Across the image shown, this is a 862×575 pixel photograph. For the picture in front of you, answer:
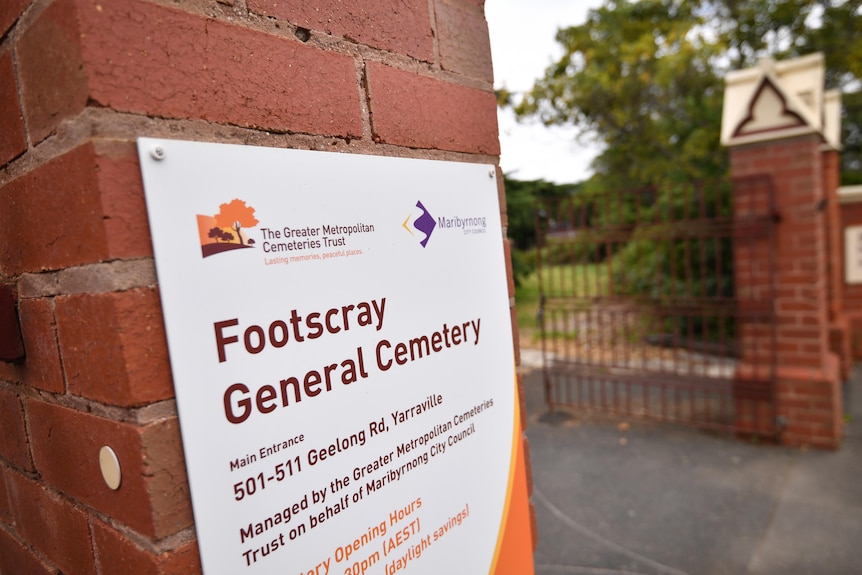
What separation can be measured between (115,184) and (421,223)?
51cm

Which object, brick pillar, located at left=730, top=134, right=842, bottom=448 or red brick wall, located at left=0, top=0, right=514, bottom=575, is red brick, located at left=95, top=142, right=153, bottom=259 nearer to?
red brick wall, located at left=0, top=0, right=514, bottom=575

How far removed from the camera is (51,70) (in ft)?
2.14

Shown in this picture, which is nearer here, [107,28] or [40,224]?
[107,28]

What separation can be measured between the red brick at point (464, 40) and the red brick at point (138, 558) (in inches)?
37.4

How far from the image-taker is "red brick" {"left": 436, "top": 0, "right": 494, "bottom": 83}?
1092mm

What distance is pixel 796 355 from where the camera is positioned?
4.47m

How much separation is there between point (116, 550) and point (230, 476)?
0.19 m

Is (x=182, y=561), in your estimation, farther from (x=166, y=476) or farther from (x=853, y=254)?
(x=853, y=254)

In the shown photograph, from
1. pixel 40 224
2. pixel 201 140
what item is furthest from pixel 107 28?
pixel 40 224

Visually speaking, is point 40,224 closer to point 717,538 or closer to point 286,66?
point 286,66

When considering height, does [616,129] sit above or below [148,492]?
above

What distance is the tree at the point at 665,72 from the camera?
854cm

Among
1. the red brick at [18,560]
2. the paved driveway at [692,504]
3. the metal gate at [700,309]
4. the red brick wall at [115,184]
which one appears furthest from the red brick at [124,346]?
the metal gate at [700,309]

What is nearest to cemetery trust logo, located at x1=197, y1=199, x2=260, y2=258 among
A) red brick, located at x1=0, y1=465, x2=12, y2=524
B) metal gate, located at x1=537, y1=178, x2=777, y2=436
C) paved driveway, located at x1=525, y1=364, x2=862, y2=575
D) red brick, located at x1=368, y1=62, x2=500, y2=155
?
red brick, located at x1=368, y1=62, x2=500, y2=155
